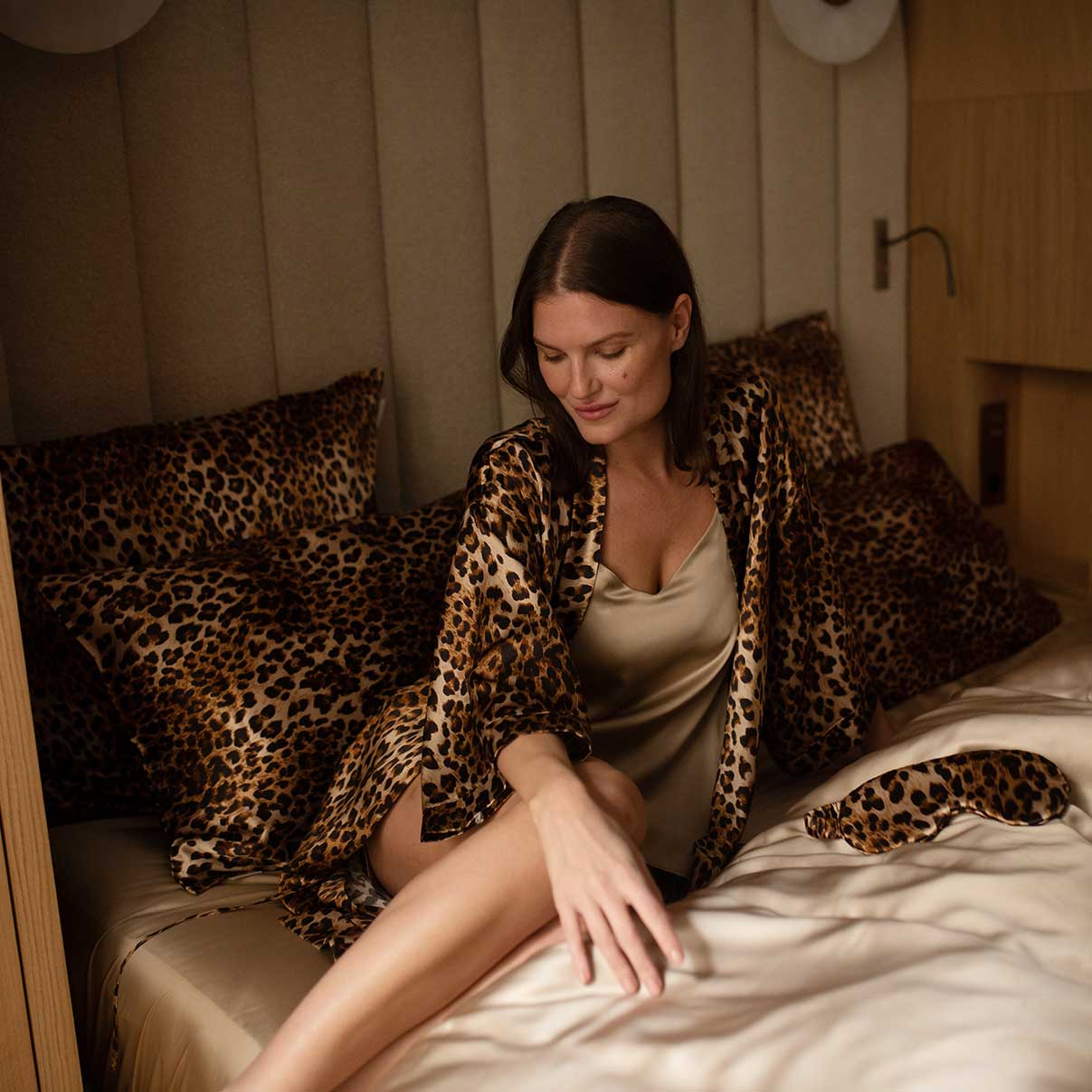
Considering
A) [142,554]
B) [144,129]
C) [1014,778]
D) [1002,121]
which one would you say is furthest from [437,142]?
[1014,778]

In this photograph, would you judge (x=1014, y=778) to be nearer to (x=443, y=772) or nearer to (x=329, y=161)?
(x=443, y=772)

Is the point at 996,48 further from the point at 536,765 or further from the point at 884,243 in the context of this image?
the point at 536,765

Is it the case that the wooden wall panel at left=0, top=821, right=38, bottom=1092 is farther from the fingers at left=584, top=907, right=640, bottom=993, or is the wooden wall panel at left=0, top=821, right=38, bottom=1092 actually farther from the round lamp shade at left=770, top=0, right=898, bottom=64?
the round lamp shade at left=770, top=0, right=898, bottom=64

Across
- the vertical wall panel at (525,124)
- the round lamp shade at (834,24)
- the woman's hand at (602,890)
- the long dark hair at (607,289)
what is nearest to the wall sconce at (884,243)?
the round lamp shade at (834,24)

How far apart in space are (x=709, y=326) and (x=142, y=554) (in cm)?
123

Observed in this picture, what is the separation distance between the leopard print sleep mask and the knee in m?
0.19

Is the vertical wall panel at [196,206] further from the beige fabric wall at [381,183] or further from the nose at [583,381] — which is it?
the nose at [583,381]

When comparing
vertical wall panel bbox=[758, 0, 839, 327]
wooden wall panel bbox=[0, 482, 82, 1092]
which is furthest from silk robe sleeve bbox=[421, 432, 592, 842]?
vertical wall panel bbox=[758, 0, 839, 327]

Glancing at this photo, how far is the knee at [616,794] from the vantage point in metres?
1.40

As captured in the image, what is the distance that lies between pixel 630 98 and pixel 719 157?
231 mm

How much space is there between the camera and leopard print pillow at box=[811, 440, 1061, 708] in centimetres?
210

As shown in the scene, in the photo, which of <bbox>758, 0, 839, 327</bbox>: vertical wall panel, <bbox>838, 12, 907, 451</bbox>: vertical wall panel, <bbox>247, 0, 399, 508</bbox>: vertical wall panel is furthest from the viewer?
<bbox>838, 12, 907, 451</bbox>: vertical wall panel

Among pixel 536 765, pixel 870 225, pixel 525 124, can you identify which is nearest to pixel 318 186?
pixel 525 124

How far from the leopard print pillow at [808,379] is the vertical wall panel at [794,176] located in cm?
11
